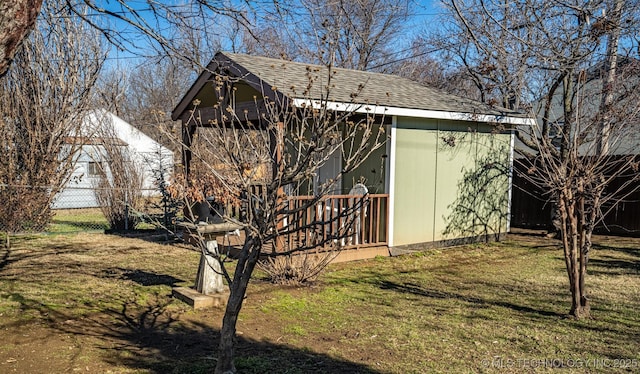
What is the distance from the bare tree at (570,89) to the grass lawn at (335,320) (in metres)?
0.93

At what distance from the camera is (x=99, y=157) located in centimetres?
1845

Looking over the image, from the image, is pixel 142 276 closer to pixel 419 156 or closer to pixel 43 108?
pixel 419 156

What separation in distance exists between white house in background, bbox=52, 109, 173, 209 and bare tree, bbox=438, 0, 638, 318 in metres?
7.76

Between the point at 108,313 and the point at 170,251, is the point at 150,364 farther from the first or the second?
the point at 170,251

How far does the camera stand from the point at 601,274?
798 cm

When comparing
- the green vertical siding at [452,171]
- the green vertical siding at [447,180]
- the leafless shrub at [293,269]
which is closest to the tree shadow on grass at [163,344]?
the leafless shrub at [293,269]

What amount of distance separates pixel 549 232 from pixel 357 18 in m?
12.2

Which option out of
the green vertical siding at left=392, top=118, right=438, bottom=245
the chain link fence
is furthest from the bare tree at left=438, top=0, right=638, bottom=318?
the chain link fence

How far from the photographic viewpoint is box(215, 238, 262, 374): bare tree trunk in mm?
3354

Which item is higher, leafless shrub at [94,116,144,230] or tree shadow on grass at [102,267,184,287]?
leafless shrub at [94,116,144,230]

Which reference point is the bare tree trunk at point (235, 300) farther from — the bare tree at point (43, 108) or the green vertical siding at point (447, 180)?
the bare tree at point (43, 108)

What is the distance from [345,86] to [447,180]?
279 cm

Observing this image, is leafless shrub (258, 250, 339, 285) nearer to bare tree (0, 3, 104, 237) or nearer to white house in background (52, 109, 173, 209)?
white house in background (52, 109, 173, 209)

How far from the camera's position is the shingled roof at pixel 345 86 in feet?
26.8
